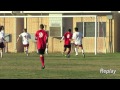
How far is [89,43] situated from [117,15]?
3.68 meters

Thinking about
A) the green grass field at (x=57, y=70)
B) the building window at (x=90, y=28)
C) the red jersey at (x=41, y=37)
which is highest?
the building window at (x=90, y=28)

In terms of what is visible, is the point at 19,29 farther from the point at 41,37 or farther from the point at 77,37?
the point at 41,37

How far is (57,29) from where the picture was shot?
1572 inches

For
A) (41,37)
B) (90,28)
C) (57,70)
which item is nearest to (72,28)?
(90,28)

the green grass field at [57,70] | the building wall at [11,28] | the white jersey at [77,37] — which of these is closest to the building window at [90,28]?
the building wall at [11,28]

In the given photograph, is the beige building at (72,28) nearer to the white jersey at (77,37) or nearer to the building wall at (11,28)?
the building wall at (11,28)

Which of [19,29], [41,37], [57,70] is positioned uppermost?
[19,29]

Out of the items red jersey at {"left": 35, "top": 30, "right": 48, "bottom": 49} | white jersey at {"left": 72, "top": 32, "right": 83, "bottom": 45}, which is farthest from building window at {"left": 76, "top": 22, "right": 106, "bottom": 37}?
red jersey at {"left": 35, "top": 30, "right": 48, "bottom": 49}

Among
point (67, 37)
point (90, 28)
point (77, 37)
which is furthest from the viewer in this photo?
point (90, 28)
